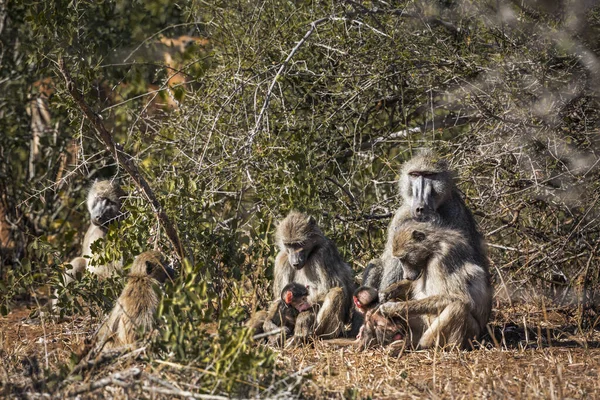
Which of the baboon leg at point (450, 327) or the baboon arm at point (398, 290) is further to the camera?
the baboon arm at point (398, 290)

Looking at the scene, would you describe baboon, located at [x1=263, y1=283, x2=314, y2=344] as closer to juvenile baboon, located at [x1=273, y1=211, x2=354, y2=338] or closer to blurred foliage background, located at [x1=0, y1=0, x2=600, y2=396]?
juvenile baboon, located at [x1=273, y1=211, x2=354, y2=338]

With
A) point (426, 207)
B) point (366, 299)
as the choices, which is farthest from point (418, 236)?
point (366, 299)

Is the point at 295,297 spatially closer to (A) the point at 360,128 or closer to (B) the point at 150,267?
(B) the point at 150,267

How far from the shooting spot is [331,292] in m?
6.34

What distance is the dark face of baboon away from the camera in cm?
622

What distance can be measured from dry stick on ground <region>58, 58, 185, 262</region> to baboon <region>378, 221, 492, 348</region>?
5.15 ft

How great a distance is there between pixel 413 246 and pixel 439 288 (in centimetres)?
34

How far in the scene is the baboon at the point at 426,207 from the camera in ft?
20.9

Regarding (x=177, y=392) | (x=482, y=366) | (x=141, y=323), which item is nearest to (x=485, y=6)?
(x=482, y=366)

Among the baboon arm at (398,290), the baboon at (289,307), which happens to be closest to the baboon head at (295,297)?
the baboon at (289,307)

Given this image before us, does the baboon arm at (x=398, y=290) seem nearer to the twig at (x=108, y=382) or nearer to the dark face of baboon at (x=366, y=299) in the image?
the dark face of baboon at (x=366, y=299)

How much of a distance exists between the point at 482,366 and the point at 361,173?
2740 millimetres

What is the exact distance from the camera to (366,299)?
6.22 metres

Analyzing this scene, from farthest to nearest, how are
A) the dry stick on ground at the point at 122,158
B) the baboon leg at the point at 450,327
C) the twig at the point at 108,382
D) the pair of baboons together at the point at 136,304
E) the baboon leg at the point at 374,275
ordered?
1. the baboon leg at the point at 374,275
2. the baboon leg at the point at 450,327
3. the dry stick on ground at the point at 122,158
4. the pair of baboons together at the point at 136,304
5. the twig at the point at 108,382
